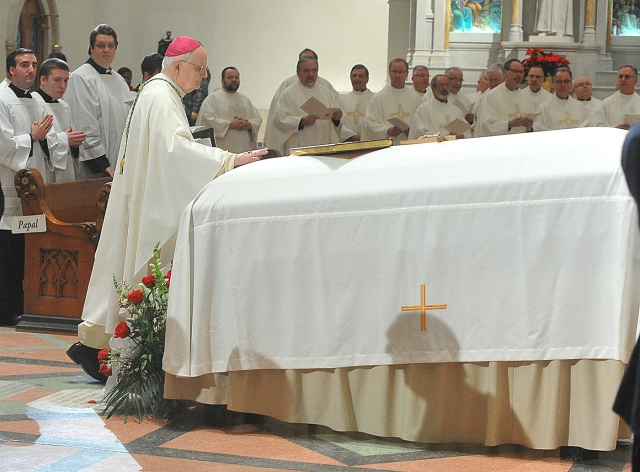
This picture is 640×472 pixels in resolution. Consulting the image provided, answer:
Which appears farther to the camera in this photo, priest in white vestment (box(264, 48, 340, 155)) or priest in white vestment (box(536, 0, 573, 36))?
priest in white vestment (box(536, 0, 573, 36))

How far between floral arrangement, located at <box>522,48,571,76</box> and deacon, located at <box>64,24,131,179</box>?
631 cm

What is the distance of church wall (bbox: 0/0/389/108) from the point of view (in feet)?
50.9

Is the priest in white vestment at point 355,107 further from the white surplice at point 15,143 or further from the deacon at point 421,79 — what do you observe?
the white surplice at point 15,143

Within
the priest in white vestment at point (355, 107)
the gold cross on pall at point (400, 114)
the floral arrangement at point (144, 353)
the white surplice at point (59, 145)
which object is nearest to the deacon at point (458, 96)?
the gold cross on pall at point (400, 114)

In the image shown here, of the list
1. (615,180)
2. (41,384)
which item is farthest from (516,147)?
(41,384)

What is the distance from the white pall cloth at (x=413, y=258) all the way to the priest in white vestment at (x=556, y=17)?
1028cm

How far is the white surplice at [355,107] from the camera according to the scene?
450 inches

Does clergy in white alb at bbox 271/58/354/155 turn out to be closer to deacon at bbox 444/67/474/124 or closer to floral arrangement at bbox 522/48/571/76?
deacon at bbox 444/67/474/124

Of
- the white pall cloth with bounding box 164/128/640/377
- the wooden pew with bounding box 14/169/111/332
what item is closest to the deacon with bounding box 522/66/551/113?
the wooden pew with bounding box 14/169/111/332

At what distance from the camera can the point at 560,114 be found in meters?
10.7

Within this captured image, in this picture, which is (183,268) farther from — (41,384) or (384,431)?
(41,384)

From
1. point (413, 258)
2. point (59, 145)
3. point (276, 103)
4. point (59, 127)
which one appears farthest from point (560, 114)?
point (413, 258)

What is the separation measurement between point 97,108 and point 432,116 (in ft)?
14.7

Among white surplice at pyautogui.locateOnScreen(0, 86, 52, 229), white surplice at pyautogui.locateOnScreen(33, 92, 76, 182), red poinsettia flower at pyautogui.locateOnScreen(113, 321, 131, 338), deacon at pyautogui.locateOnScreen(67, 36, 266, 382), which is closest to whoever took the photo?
red poinsettia flower at pyautogui.locateOnScreen(113, 321, 131, 338)
